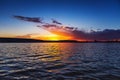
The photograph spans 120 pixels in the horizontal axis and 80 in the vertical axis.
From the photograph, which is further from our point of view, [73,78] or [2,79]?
[73,78]

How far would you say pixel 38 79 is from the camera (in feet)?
46.5

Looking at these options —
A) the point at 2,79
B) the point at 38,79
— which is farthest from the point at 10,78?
the point at 38,79

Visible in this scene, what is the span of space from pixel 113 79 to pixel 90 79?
2051 mm

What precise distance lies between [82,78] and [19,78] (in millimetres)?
5672

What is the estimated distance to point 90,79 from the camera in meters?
14.6

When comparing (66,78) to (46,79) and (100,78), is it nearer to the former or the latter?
(46,79)

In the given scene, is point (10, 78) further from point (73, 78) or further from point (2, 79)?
point (73, 78)

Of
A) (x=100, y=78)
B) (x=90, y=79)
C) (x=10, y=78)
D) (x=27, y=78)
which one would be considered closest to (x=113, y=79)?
(x=100, y=78)

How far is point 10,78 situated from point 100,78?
8.04 meters

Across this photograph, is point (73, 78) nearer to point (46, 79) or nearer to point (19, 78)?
point (46, 79)

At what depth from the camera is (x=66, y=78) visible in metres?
14.9

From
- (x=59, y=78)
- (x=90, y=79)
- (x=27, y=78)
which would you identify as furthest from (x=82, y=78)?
(x=27, y=78)

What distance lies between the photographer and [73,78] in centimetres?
1496

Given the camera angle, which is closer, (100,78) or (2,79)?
(2,79)
